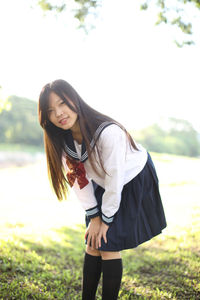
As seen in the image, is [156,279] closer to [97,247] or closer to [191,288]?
[191,288]

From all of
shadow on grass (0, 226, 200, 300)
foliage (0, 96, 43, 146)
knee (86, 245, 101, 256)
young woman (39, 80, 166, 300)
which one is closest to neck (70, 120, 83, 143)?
young woman (39, 80, 166, 300)

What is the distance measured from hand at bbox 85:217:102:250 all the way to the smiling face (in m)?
0.64

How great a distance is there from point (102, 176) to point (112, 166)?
20 cm

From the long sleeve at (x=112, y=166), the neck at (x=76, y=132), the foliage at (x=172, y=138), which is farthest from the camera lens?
the foliage at (x=172, y=138)

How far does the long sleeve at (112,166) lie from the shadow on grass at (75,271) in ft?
3.26

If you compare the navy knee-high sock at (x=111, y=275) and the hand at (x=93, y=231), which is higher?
the hand at (x=93, y=231)

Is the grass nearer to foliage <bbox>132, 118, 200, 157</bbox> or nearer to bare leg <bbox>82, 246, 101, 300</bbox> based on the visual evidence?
bare leg <bbox>82, 246, 101, 300</bbox>

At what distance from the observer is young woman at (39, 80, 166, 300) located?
1.79m

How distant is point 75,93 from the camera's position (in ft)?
6.13

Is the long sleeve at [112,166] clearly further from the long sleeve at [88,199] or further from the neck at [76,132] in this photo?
the neck at [76,132]

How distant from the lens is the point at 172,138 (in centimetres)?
4062

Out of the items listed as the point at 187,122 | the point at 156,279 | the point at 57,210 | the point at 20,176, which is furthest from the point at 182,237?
the point at 187,122

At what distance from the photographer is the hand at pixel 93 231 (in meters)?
1.89

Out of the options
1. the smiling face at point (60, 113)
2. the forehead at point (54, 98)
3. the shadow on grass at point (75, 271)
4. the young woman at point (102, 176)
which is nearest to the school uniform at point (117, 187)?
the young woman at point (102, 176)
